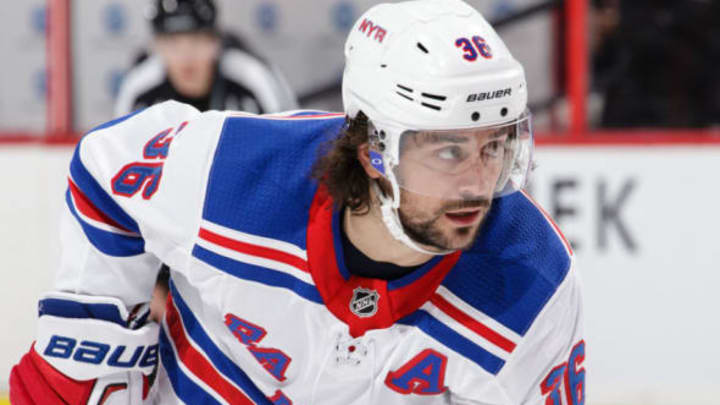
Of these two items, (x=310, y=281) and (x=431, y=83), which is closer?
(x=431, y=83)

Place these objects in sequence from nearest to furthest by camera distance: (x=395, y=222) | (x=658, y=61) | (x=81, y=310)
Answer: (x=395, y=222)
(x=81, y=310)
(x=658, y=61)

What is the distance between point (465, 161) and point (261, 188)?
0.33 metres

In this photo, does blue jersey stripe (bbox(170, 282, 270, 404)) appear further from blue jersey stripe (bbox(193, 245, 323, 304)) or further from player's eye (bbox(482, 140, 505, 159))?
player's eye (bbox(482, 140, 505, 159))

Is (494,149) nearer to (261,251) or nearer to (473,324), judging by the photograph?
(473,324)

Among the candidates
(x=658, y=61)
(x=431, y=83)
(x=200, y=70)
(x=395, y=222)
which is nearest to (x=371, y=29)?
(x=431, y=83)

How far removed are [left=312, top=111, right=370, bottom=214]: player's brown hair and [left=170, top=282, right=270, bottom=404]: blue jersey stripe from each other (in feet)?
1.20

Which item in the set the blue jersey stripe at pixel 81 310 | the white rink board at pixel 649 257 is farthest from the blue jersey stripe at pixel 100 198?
the white rink board at pixel 649 257

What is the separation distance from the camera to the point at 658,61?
3.55m

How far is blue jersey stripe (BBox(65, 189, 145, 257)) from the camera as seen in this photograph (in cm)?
185

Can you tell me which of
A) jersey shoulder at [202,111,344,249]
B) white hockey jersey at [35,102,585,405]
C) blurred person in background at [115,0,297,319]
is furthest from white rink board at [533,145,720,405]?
jersey shoulder at [202,111,344,249]

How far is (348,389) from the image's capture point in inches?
70.8

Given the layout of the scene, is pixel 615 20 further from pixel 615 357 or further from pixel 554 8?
pixel 615 357

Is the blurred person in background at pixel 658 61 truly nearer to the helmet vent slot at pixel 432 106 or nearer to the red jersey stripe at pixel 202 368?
the red jersey stripe at pixel 202 368

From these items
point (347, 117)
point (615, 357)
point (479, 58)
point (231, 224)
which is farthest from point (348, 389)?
point (615, 357)
